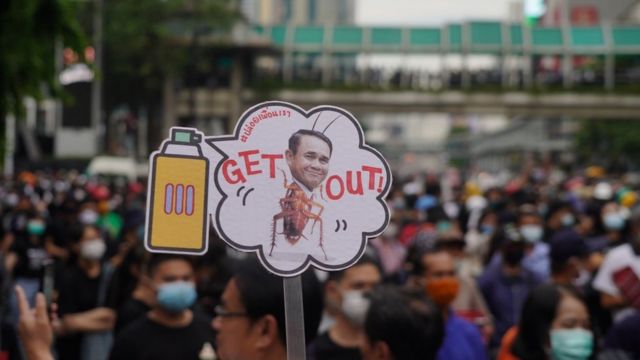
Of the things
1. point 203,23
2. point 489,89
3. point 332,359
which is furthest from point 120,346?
point 489,89

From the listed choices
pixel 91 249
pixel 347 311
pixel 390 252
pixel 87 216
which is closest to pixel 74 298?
pixel 91 249

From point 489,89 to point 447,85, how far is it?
1.90m

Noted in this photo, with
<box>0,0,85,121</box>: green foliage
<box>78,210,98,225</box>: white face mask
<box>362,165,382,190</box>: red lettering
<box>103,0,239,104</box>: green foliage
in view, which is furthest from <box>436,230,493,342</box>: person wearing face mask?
<box>103,0,239,104</box>: green foliage

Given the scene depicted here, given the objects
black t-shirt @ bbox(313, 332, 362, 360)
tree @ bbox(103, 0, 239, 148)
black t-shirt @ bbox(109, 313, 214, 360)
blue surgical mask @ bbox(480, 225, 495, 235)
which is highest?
tree @ bbox(103, 0, 239, 148)

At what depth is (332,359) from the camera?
432 cm

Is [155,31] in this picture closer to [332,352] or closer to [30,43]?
[30,43]

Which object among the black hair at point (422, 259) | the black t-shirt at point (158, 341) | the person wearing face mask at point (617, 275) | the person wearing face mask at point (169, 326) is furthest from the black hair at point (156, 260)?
the person wearing face mask at point (617, 275)

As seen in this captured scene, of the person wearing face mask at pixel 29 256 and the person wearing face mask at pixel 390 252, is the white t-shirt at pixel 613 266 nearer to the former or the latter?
the person wearing face mask at pixel 390 252

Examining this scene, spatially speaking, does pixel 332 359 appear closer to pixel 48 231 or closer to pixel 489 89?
pixel 48 231

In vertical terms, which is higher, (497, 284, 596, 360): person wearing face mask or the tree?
the tree

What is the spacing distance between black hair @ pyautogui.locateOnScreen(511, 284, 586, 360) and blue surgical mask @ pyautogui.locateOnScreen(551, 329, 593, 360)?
0.05 m

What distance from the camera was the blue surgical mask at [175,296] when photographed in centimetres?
436

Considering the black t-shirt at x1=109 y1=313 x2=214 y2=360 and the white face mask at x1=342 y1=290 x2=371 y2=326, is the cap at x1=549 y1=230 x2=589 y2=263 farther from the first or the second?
the black t-shirt at x1=109 y1=313 x2=214 y2=360

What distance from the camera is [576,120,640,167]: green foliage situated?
162 feet
